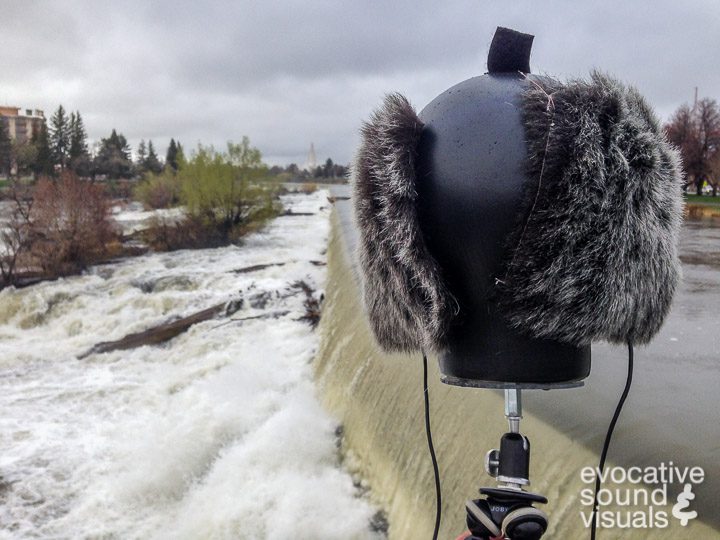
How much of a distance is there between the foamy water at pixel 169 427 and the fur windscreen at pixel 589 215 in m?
2.92

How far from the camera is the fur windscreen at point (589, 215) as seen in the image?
3.58ft

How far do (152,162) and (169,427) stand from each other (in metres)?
75.1

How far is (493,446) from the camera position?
285 centimetres

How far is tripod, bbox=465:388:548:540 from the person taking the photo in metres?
1.05

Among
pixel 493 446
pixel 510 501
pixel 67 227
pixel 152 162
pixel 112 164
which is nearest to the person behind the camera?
pixel 510 501

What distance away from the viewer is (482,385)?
1.18m

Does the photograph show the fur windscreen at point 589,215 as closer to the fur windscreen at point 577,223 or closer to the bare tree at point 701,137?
the fur windscreen at point 577,223

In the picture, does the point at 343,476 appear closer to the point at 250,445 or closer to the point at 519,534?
the point at 250,445

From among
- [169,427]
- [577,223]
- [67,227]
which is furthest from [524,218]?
[67,227]

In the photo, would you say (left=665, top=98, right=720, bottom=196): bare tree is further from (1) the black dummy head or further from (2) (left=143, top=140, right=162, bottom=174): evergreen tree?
(2) (left=143, top=140, right=162, bottom=174): evergreen tree

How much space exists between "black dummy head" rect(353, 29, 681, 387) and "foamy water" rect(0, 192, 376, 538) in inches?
112

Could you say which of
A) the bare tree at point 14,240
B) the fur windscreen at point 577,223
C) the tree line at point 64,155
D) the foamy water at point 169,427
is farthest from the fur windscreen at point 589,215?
the tree line at point 64,155

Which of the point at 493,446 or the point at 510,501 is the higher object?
the point at 510,501

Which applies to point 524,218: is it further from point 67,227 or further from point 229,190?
point 229,190
